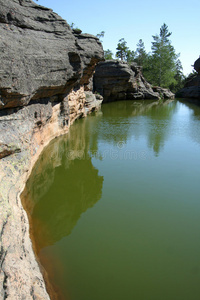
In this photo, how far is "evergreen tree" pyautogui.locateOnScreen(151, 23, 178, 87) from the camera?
35.1m

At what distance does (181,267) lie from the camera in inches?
165

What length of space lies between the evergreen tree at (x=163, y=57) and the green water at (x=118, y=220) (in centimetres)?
2830

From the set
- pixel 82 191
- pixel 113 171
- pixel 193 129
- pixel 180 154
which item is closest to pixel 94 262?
pixel 82 191

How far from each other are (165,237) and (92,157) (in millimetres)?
5350

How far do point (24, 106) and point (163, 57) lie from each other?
32.5m

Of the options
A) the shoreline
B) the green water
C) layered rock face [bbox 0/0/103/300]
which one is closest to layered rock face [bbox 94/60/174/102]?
layered rock face [bbox 0/0/103/300]

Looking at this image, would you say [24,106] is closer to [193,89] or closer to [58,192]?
[58,192]

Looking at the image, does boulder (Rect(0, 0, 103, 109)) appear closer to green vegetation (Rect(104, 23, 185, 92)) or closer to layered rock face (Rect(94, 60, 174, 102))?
layered rock face (Rect(94, 60, 174, 102))

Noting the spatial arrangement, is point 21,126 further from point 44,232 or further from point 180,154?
point 180,154

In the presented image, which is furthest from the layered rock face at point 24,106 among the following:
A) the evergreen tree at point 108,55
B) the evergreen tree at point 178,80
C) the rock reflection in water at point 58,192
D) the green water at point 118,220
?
the evergreen tree at point 178,80

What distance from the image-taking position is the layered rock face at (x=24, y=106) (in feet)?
11.3

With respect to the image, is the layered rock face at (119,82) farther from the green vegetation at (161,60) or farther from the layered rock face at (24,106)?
the layered rock face at (24,106)

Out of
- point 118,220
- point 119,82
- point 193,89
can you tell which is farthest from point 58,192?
point 193,89

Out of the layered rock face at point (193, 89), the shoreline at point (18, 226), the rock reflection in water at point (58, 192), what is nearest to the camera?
the shoreline at point (18, 226)
